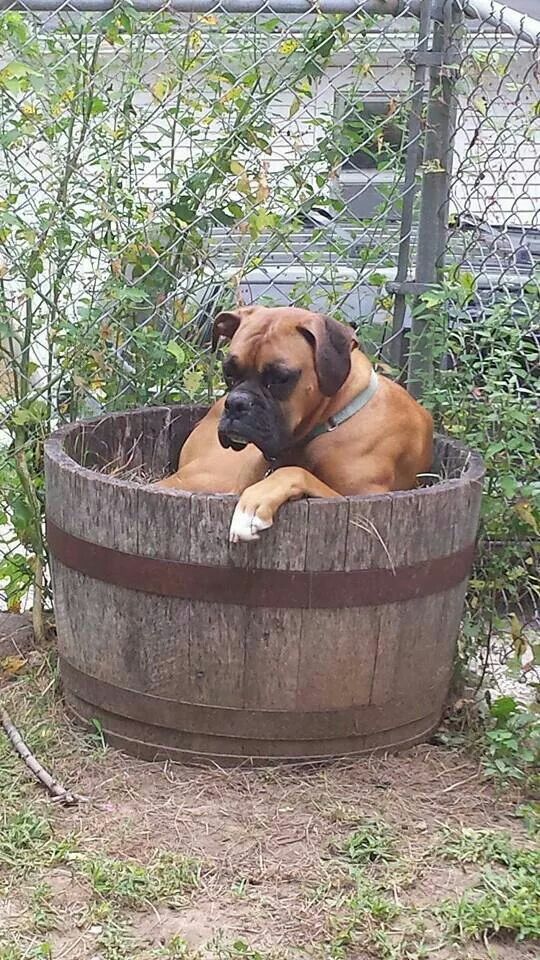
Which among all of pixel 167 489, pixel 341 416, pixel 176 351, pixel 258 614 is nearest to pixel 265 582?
pixel 258 614

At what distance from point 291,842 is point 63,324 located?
74.5 inches

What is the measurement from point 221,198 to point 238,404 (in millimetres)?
1175

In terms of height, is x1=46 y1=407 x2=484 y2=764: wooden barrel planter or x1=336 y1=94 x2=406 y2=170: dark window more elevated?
x1=336 y1=94 x2=406 y2=170: dark window

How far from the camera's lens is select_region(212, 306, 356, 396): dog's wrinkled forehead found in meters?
3.40

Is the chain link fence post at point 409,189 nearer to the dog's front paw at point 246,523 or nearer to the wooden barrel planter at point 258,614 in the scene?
the wooden barrel planter at point 258,614

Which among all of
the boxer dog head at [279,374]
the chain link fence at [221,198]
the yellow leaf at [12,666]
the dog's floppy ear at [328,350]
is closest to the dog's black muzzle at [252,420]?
the boxer dog head at [279,374]

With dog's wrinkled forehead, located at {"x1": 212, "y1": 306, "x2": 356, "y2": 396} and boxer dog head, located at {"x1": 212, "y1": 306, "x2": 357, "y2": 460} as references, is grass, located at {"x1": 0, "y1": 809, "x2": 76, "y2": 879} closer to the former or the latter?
boxer dog head, located at {"x1": 212, "y1": 306, "x2": 357, "y2": 460}

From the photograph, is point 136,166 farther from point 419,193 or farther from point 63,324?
point 419,193

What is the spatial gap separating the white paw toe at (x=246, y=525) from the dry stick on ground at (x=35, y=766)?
0.88 meters

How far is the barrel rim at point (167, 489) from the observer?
3.32m

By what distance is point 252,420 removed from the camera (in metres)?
3.33

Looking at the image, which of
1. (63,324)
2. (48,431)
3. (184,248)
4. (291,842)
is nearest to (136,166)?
(184,248)

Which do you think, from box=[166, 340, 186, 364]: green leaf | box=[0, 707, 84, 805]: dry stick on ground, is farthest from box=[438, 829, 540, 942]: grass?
box=[166, 340, 186, 364]: green leaf

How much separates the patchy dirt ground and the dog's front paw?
0.75 metres
